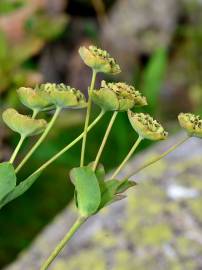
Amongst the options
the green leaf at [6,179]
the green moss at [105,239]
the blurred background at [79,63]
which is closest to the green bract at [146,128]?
the green leaf at [6,179]

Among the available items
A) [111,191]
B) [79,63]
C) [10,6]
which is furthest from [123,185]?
[79,63]

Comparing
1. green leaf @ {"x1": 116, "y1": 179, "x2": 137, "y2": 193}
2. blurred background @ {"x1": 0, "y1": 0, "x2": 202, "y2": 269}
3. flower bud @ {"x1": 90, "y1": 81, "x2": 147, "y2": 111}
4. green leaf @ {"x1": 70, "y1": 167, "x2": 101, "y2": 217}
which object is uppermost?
flower bud @ {"x1": 90, "y1": 81, "x2": 147, "y2": 111}

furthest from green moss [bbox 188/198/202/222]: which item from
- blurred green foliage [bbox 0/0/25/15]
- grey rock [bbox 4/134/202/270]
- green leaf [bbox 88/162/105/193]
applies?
green leaf [bbox 88/162/105/193]

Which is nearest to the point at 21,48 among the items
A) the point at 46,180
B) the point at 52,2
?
the point at 46,180

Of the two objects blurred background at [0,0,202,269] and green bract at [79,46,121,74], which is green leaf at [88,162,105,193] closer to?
green bract at [79,46,121,74]

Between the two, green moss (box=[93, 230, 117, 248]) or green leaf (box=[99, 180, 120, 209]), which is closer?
green leaf (box=[99, 180, 120, 209])

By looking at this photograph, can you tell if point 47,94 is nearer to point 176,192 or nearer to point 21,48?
point 176,192
